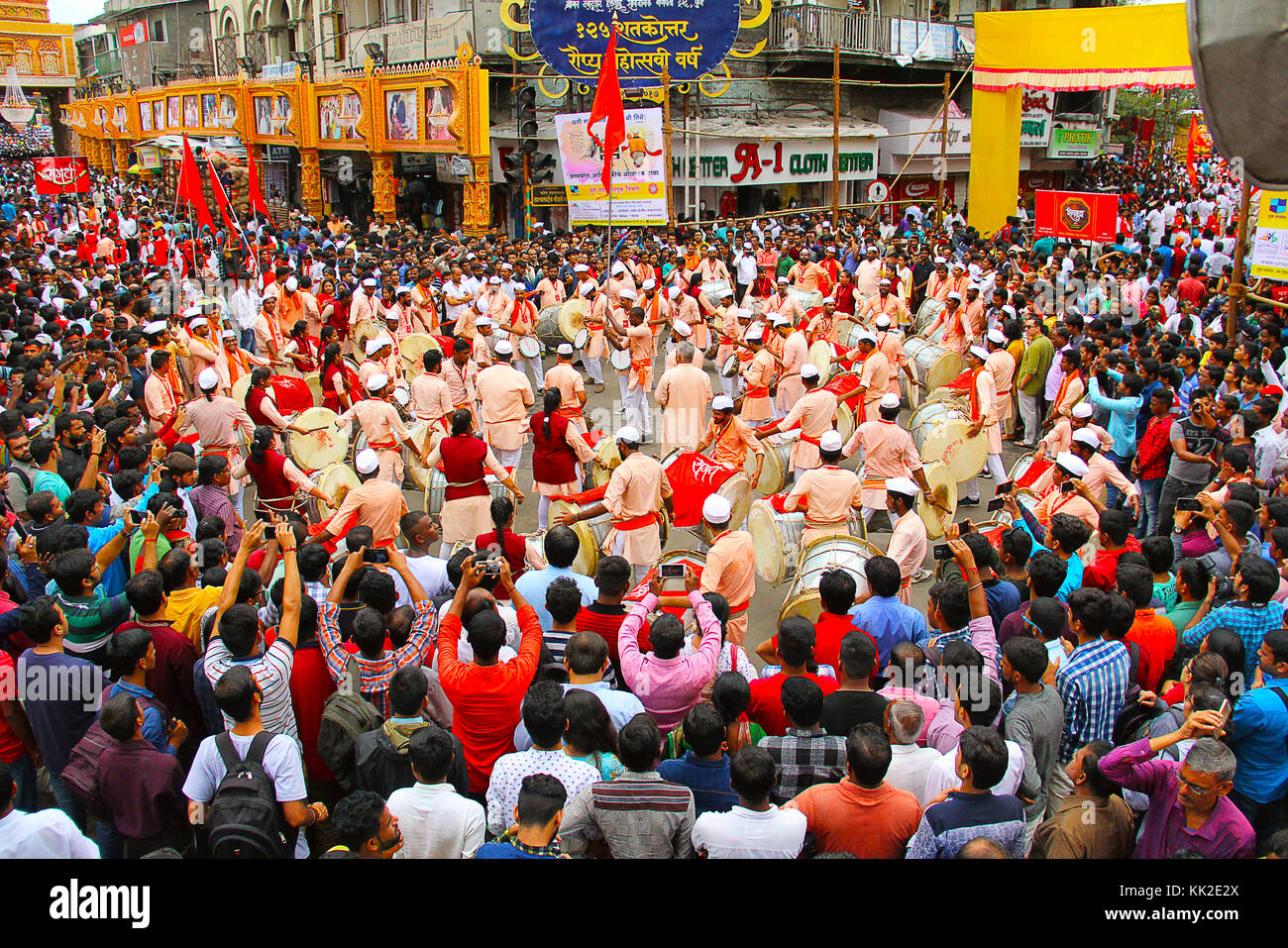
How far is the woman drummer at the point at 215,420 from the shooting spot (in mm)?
7367

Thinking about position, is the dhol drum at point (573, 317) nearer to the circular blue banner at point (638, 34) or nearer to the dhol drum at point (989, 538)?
the circular blue banner at point (638, 34)

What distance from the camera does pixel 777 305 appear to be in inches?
496

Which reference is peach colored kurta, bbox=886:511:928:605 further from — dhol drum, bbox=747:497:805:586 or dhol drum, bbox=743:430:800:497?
dhol drum, bbox=743:430:800:497

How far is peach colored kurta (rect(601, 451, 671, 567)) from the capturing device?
622 cm

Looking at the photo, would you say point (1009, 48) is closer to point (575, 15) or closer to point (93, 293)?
point (575, 15)

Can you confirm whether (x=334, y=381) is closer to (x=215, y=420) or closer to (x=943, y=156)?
(x=215, y=420)

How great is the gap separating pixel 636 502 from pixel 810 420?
230 centimetres

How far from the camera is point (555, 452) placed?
290 inches

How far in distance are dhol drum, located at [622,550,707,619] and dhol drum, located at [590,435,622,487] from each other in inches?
51.9

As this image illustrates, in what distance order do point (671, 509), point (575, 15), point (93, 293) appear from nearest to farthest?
point (671, 509)
point (93, 293)
point (575, 15)

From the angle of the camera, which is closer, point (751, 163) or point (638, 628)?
point (638, 628)

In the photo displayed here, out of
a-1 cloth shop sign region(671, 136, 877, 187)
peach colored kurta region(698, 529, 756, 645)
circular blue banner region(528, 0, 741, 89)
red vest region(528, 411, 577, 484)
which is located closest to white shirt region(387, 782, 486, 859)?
peach colored kurta region(698, 529, 756, 645)

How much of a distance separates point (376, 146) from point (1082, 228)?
51.4 feet

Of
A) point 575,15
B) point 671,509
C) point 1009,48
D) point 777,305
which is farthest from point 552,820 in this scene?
point 1009,48
